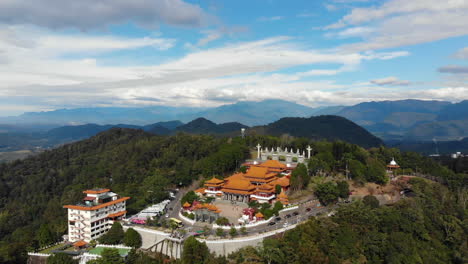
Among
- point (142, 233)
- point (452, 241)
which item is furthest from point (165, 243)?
point (452, 241)

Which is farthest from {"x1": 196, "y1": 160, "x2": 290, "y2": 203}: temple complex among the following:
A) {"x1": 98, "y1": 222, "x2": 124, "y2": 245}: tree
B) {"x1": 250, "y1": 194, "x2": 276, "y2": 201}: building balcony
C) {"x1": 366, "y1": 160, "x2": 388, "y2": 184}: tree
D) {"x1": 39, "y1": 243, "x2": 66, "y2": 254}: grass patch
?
A: {"x1": 39, "y1": 243, "x2": 66, "y2": 254}: grass patch

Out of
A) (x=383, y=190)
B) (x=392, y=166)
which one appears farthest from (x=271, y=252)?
(x=392, y=166)

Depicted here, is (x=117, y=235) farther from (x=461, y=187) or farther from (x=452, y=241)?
(x=461, y=187)

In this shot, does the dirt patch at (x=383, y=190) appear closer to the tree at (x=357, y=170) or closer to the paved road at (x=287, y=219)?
the tree at (x=357, y=170)

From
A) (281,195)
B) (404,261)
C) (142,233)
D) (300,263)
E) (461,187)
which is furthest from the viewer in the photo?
(461,187)

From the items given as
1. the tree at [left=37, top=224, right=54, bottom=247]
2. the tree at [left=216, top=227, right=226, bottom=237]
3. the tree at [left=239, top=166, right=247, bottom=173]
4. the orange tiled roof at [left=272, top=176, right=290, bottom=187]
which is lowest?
the tree at [left=37, top=224, right=54, bottom=247]

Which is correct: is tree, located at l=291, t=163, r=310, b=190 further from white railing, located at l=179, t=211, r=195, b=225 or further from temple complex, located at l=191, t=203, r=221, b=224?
white railing, located at l=179, t=211, r=195, b=225
